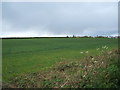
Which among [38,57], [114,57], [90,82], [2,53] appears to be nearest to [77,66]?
[114,57]

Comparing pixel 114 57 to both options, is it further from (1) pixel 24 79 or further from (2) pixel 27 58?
(2) pixel 27 58

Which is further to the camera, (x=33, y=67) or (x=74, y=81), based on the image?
(x=33, y=67)

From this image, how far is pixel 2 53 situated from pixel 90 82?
8.56m

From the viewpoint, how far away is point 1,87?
9.54m

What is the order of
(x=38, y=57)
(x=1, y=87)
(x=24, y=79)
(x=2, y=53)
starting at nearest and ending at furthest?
(x=1, y=87), (x=24, y=79), (x=38, y=57), (x=2, y=53)

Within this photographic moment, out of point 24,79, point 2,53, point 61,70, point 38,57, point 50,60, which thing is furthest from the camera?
point 2,53

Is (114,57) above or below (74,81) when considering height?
above

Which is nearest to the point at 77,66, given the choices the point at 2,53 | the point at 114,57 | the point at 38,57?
the point at 114,57

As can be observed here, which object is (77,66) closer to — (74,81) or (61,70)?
(61,70)

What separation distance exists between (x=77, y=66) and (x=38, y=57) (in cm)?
356

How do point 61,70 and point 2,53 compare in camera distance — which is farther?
point 2,53

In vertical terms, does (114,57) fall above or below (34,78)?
above

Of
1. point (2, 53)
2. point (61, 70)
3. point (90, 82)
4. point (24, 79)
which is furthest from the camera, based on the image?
point (2, 53)

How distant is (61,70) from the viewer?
11156mm
